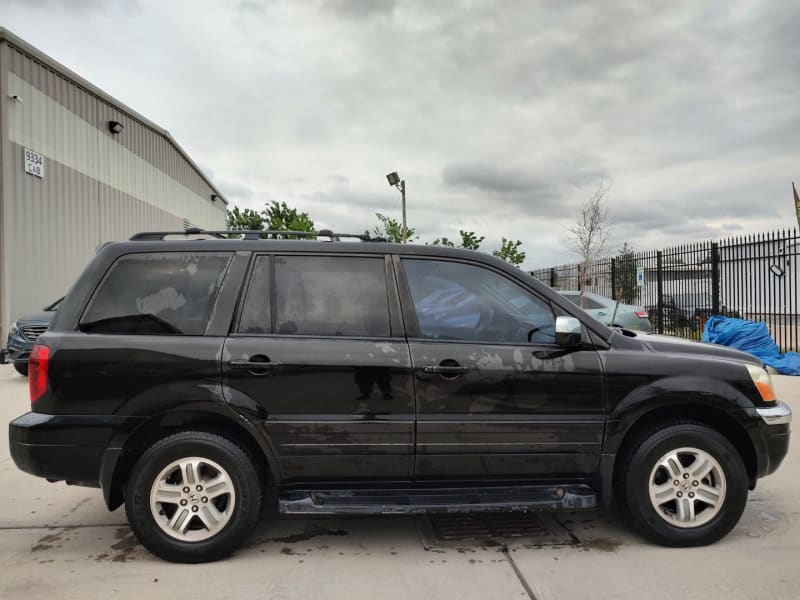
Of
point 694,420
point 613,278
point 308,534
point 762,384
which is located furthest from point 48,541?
point 613,278

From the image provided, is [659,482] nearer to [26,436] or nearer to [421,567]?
[421,567]

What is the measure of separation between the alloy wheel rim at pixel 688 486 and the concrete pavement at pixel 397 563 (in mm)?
203

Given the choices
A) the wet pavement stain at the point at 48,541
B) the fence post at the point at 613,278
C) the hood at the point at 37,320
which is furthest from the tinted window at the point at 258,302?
the fence post at the point at 613,278

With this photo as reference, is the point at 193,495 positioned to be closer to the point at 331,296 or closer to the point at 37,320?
the point at 331,296

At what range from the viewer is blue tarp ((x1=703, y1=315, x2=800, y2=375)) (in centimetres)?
948

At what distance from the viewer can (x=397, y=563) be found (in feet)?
10.2

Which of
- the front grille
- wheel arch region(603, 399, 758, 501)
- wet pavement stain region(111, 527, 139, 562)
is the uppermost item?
the front grille

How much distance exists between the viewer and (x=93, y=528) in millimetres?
3627

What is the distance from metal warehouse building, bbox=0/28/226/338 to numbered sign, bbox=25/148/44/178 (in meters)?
0.02

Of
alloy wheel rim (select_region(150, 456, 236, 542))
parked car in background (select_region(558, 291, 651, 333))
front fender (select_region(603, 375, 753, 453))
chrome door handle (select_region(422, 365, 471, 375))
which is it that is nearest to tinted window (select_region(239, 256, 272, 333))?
alloy wheel rim (select_region(150, 456, 236, 542))

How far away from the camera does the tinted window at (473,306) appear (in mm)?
3291

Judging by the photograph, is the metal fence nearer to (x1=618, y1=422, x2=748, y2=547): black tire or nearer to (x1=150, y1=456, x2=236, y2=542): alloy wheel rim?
(x1=618, y1=422, x2=748, y2=547): black tire

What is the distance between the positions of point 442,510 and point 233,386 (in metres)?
1.34

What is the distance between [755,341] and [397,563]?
923 centimetres
